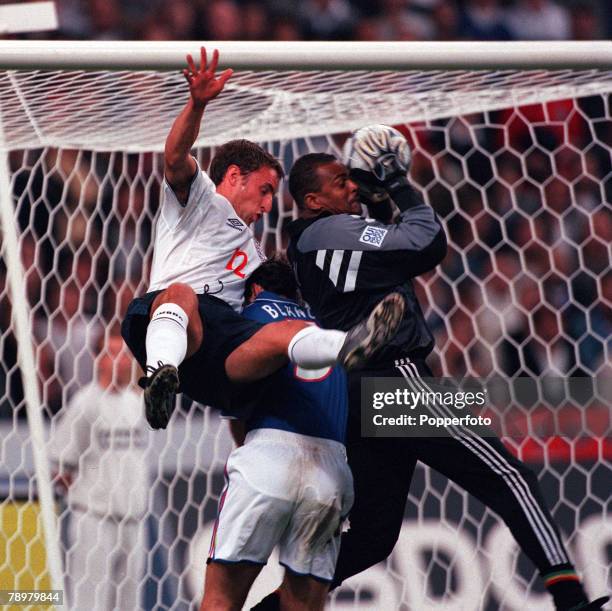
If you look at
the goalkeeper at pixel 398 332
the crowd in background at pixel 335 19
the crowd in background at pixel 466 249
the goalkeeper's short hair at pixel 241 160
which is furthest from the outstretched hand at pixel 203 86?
the crowd in background at pixel 335 19

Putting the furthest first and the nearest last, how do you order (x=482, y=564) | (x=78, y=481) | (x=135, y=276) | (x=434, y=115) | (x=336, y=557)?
(x=135, y=276), (x=78, y=481), (x=482, y=564), (x=434, y=115), (x=336, y=557)

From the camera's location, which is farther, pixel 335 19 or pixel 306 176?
pixel 335 19

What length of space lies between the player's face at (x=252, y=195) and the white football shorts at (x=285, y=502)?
728mm

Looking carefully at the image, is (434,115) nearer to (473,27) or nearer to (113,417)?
(113,417)

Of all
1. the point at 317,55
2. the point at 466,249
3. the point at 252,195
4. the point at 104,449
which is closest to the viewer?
the point at 252,195

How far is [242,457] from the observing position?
3.17 metres

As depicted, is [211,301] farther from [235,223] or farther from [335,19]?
[335,19]

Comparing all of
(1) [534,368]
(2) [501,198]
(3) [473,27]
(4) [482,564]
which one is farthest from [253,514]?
(3) [473,27]

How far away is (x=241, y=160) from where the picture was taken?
11.6ft

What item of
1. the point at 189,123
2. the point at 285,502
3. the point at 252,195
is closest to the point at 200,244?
the point at 252,195

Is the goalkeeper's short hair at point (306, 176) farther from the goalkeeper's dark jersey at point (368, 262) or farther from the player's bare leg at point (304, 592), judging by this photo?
the player's bare leg at point (304, 592)

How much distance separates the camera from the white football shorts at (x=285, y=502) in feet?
10.1

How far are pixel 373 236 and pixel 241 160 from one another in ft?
1.65

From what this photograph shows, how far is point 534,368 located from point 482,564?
3.35ft
